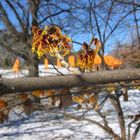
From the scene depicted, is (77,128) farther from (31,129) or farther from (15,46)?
(15,46)

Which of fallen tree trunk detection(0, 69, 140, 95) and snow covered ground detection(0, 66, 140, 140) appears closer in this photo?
fallen tree trunk detection(0, 69, 140, 95)

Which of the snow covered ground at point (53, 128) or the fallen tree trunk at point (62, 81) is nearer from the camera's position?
the fallen tree trunk at point (62, 81)

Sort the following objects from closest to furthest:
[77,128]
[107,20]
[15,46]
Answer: [107,20], [77,128], [15,46]

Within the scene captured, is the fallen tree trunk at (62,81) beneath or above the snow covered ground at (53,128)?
above

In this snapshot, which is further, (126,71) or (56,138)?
(56,138)

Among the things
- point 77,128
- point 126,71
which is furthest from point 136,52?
point 126,71

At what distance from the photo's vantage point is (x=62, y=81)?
820 mm

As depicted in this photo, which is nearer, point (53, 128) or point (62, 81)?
point (62, 81)

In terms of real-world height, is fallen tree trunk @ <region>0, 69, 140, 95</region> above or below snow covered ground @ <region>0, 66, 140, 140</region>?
above

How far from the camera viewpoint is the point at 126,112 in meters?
7.08

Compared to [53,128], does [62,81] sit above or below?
above

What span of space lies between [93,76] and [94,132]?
503 cm

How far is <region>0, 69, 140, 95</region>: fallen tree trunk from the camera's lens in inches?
31.0

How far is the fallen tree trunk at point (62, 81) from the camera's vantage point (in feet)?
2.59
